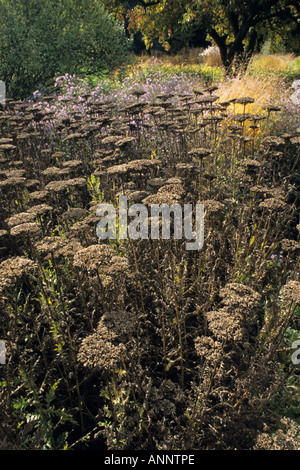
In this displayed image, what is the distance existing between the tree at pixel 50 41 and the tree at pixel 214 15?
7.92 metres

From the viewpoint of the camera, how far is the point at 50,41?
1174 cm

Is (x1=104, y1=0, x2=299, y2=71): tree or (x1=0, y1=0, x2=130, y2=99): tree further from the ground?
(x1=104, y1=0, x2=299, y2=71): tree

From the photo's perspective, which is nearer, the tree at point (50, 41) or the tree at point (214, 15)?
the tree at point (50, 41)

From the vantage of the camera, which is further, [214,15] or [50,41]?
[214,15]

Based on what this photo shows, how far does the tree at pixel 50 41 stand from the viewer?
36.0 ft

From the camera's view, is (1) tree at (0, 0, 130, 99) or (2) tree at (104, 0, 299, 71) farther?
(2) tree at (104, 0, 299, 71)

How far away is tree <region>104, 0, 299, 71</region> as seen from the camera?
1806 centimetres

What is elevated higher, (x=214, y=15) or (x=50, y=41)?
(x=214, y=15)

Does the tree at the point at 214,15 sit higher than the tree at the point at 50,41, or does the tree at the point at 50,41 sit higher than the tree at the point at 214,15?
the tree at the point at 214,15

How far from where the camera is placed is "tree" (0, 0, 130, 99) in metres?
11.0

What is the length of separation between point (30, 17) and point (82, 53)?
2.07m

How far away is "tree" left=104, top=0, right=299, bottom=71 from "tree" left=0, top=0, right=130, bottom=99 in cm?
792

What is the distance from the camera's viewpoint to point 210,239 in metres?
3.68

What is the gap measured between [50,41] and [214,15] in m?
13.0
